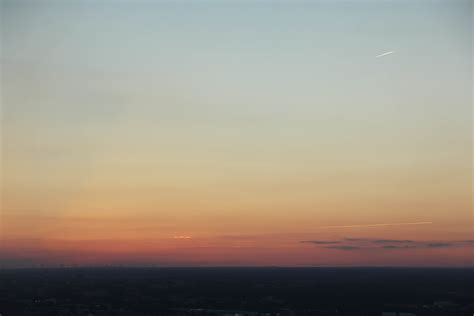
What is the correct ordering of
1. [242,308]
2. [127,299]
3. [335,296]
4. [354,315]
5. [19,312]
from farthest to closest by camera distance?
[335,296]
[127,299]
[242,308]
[354,315]
[19,312]

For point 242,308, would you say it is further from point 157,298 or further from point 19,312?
point 19,312

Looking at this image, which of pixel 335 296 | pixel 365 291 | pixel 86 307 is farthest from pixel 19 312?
pixel 365 291

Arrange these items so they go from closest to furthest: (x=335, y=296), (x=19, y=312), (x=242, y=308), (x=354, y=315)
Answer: (x=19, y=312), (x=354, y=315), (x=242, y=308), (x=335, y=296)

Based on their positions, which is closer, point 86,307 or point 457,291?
point 86,307

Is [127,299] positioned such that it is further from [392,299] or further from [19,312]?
[392,299]

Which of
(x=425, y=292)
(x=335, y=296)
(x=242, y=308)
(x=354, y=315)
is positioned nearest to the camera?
(x=354, y=315)

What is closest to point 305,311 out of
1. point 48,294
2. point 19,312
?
point 19,312

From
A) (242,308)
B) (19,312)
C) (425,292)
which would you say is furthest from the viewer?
(425,292)

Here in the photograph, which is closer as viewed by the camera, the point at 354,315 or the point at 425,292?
the point at 354,315
